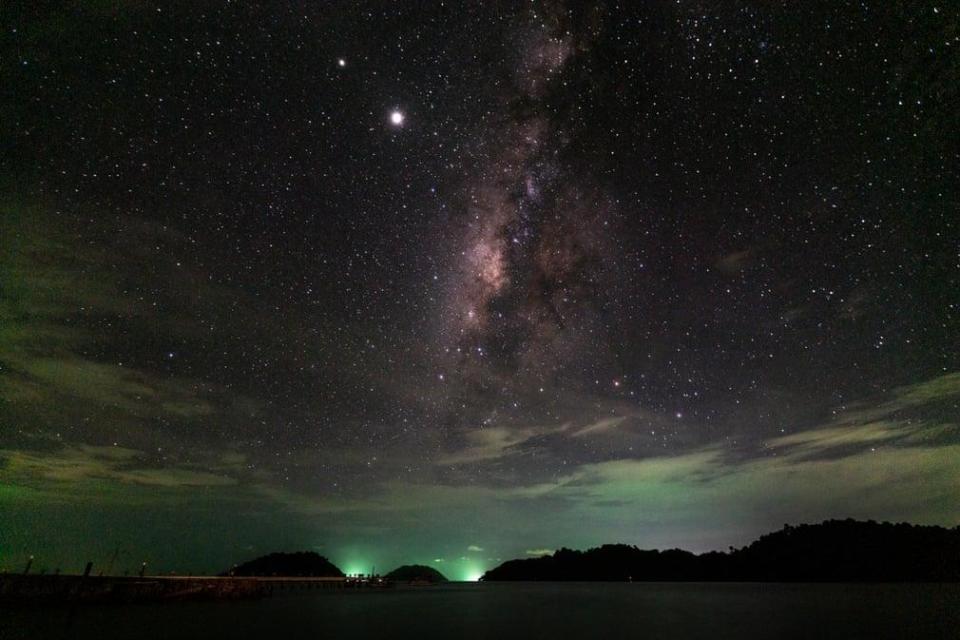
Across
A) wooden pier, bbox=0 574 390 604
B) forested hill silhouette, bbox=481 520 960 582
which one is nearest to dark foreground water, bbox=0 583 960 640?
→ wooden pier, bbox=0 574 390 604

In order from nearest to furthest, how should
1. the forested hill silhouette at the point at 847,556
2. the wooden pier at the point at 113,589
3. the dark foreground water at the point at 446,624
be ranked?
1. the dark foreground water at the point at 446,624
2. the wooden pier at the point at 113,589
3. the forested hill silhouette at the point at 847,556

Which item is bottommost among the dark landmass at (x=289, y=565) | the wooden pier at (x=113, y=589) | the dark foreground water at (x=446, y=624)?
the dark foreground water at (x=446, y=624)

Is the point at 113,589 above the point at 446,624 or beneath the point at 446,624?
above

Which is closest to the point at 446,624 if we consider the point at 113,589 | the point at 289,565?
the point at 113,589

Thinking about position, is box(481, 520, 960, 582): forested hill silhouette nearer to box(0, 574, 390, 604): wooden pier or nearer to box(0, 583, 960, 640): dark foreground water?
box(0, 583, 960, 640): dark foreground water

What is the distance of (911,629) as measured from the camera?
2830 cm

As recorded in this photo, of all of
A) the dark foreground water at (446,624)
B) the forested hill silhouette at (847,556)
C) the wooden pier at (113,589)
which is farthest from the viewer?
the forested hill silhouette at (847,556)

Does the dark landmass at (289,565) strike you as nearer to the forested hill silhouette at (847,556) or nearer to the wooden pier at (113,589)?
the wooden pier at (113,589)

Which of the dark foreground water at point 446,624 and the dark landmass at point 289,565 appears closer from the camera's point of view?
the dark foreground water at point 446,624

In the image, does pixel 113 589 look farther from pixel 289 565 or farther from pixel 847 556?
pixel 847 556

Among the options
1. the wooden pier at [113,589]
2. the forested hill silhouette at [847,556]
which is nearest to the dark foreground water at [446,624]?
the wooden pier at [113,589]

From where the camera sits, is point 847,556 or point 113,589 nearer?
point 113,589

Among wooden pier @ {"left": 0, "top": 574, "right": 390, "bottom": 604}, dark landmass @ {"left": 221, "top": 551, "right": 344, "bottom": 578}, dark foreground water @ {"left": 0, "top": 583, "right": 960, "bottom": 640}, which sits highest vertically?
dark landmass @ {"left": 221, "top": 551, "right": 344, "bottom": 578}

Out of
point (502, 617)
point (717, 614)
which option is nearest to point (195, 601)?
point (502, 617)
